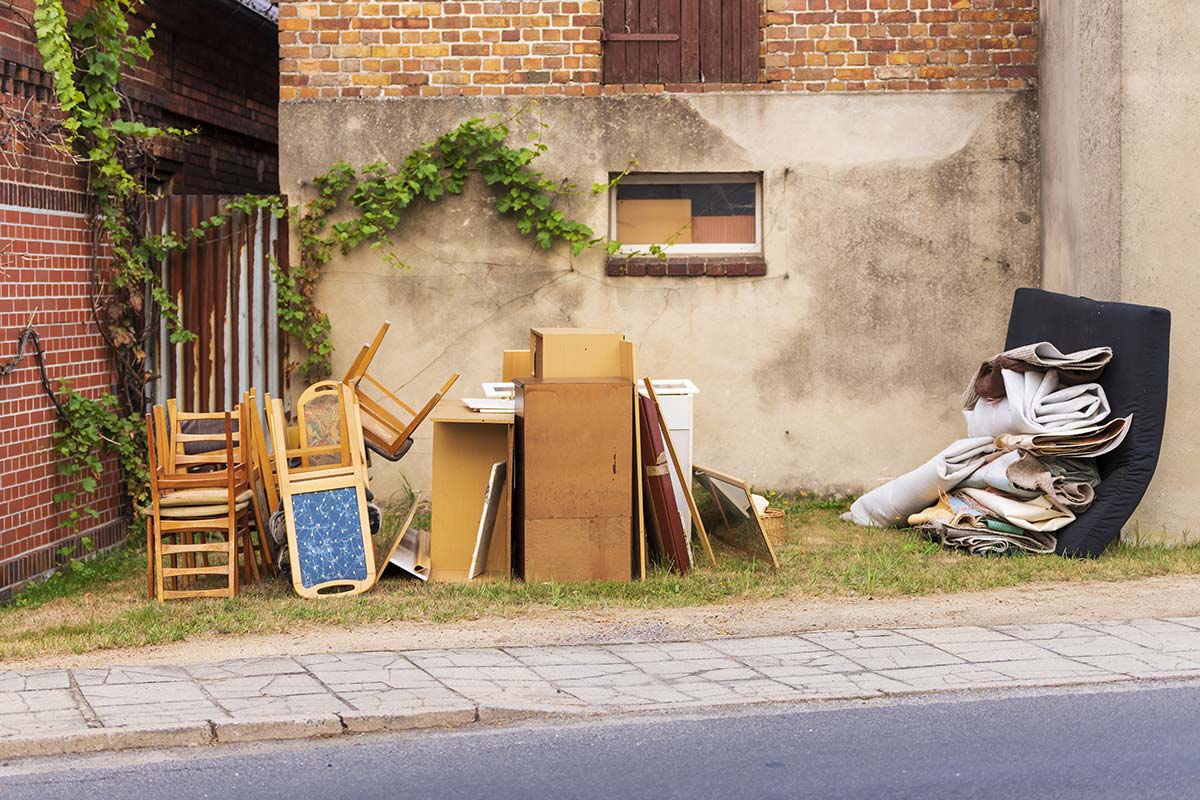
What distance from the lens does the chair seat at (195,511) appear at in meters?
8.40

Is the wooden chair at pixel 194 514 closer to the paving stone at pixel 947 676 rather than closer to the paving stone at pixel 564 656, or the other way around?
the paving stone at pixel 564 656

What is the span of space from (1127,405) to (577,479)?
3.37 metres

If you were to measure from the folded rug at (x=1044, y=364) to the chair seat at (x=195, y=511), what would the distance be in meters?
4.85

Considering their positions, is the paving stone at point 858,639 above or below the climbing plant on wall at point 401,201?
below

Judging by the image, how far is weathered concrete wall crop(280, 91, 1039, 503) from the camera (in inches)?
429

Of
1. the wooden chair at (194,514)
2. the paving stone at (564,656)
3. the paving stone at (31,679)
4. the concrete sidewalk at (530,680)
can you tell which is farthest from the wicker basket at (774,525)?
the paving stone at (31,679)

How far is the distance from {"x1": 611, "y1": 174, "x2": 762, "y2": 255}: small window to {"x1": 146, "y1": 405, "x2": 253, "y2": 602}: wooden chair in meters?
3.69

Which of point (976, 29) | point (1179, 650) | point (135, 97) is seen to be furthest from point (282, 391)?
point (1179, 650)

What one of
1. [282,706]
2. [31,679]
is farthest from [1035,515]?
[31,679]

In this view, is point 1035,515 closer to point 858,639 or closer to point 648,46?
point 858,639

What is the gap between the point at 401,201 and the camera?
10680mm

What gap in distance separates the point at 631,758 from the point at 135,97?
7.09m

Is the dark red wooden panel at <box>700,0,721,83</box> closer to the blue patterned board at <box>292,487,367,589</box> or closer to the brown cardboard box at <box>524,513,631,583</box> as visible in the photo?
the brown cardboard box at <box>524,513,631,583</box>

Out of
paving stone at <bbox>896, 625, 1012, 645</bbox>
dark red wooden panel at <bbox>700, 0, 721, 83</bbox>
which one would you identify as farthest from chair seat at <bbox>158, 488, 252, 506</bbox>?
dark red wooden panel at <bbox>700, 0, 721, 83</bbox>
